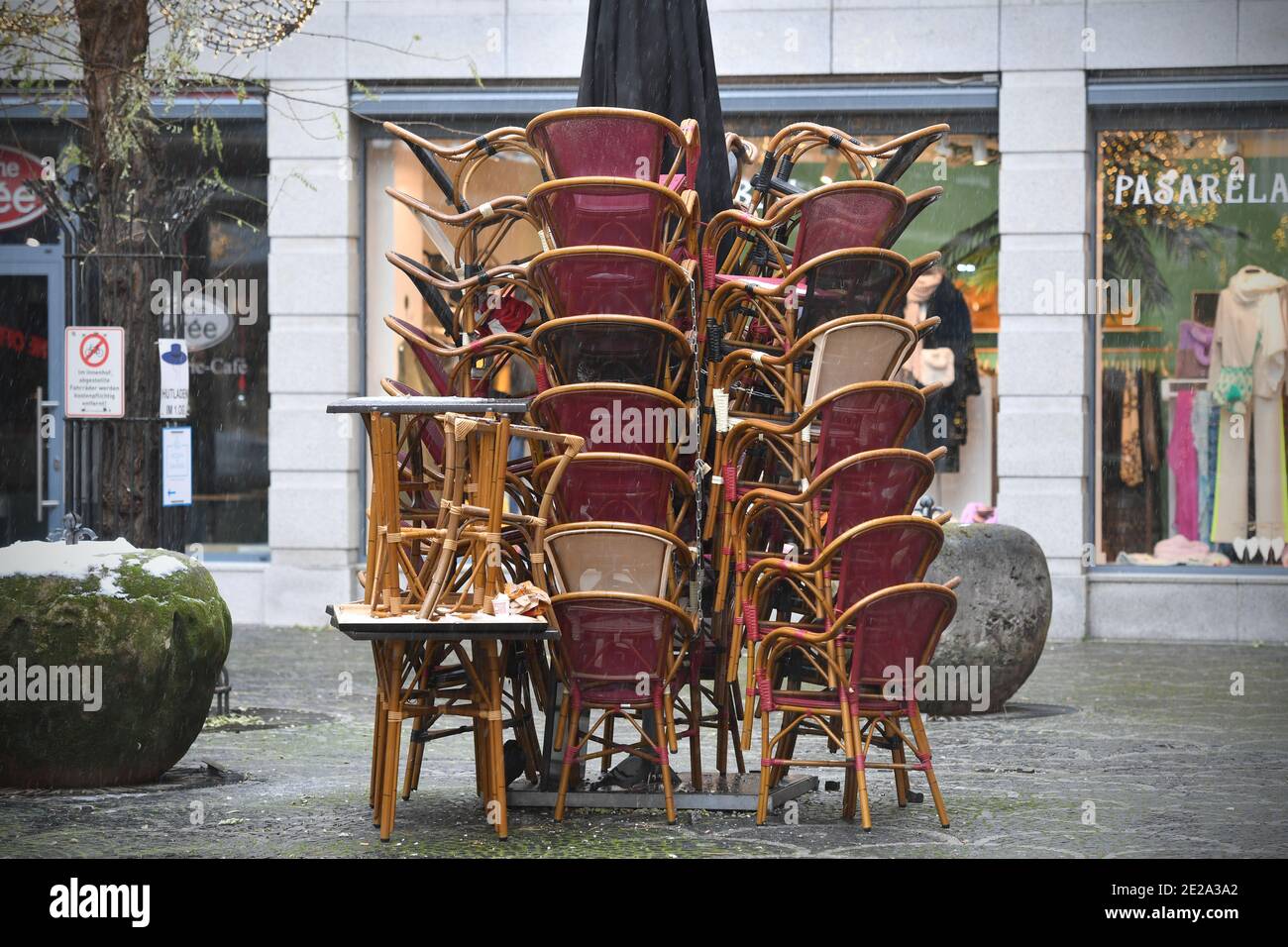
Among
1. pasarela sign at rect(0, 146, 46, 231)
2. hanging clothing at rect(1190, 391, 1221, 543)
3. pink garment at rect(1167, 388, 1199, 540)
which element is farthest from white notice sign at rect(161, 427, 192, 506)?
hanging clothing at rect(1190, 391, 1221, 543)

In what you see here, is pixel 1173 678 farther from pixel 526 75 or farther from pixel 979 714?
pixel 526 75

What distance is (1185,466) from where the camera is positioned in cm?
1399

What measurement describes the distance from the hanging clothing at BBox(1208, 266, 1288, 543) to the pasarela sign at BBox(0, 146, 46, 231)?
1022 cm

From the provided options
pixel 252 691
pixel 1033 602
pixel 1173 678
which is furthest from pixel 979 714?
pixel 252 691

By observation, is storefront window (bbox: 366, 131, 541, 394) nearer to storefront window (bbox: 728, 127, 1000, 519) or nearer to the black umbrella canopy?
storefront window (bbox: 728, 127, 1000, 519)

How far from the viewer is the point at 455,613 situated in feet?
18.9

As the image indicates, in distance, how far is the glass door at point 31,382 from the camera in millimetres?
14859

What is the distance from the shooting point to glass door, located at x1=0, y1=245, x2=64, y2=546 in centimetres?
1486

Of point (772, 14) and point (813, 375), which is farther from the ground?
point (772, 14)

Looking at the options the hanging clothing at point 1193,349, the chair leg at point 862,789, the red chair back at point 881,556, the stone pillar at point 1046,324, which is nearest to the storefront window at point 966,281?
the stone pillar at point 1046,324

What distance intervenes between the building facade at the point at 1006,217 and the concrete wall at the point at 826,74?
2cm

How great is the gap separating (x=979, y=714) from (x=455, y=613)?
15.1ft

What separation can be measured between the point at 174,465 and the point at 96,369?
2.16ft
